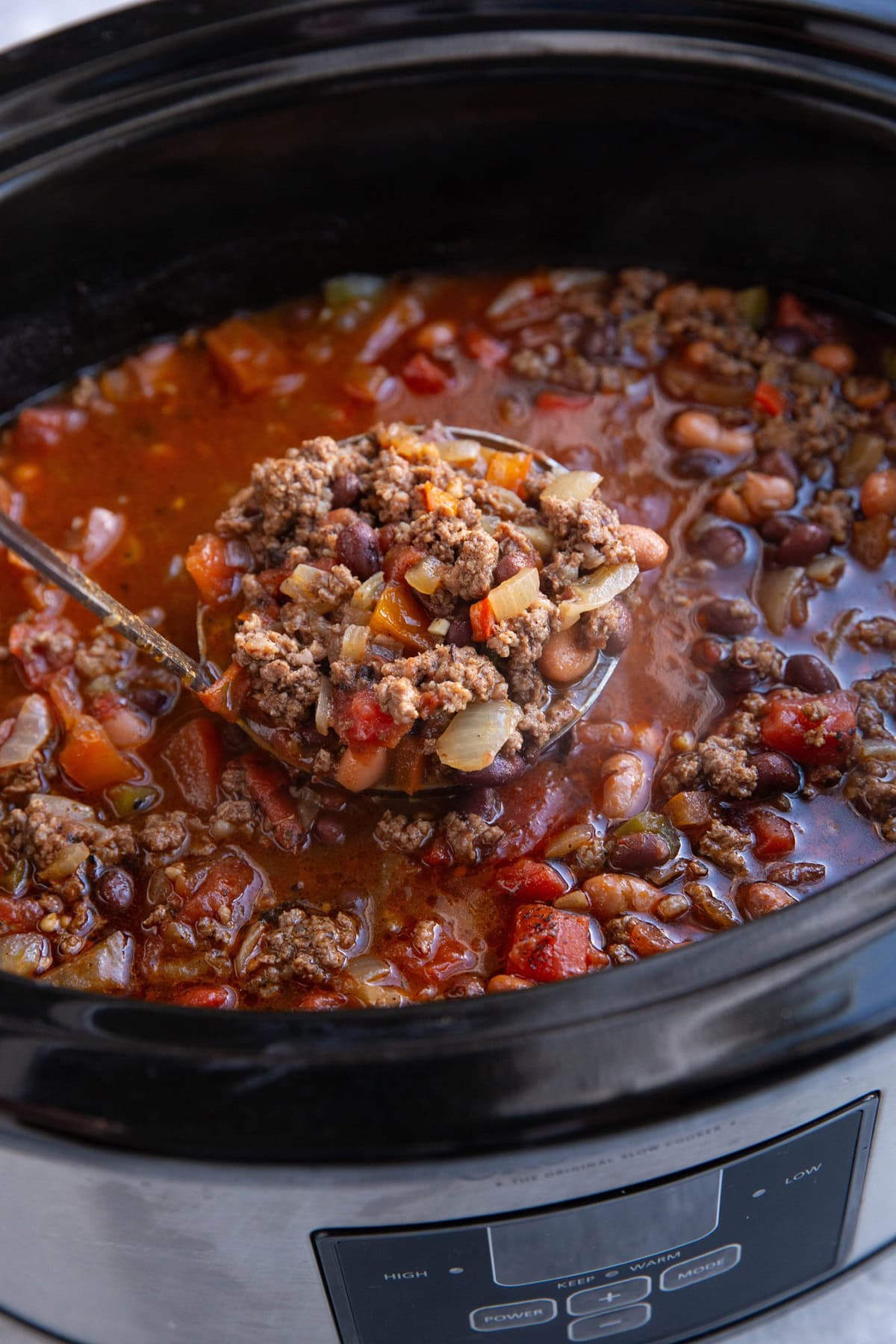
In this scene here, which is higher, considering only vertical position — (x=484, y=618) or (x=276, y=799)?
(x=484, y=618)

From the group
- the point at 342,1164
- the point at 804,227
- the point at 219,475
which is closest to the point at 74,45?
the point at 219,475

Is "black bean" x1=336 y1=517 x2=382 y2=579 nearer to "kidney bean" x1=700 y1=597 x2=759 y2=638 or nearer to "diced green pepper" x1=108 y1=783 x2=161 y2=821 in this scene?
"diced green pepper" x1=108 y1=783 x2=161 y2=821

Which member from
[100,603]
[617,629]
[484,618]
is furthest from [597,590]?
[100,603]

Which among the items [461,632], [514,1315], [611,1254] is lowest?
[514,1315]

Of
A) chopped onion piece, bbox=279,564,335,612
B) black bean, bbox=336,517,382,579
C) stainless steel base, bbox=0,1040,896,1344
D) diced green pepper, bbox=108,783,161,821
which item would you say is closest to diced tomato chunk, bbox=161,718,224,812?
diced green pepper, bbox=108,783,161,821

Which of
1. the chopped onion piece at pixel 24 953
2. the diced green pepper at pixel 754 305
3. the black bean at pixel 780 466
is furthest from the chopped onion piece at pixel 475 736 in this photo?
the diced green pepper at pixel 754 305

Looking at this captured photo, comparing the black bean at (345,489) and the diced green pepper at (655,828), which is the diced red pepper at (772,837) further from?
the black bean at (345,489)

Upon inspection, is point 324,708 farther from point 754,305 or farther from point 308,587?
point 754,305
